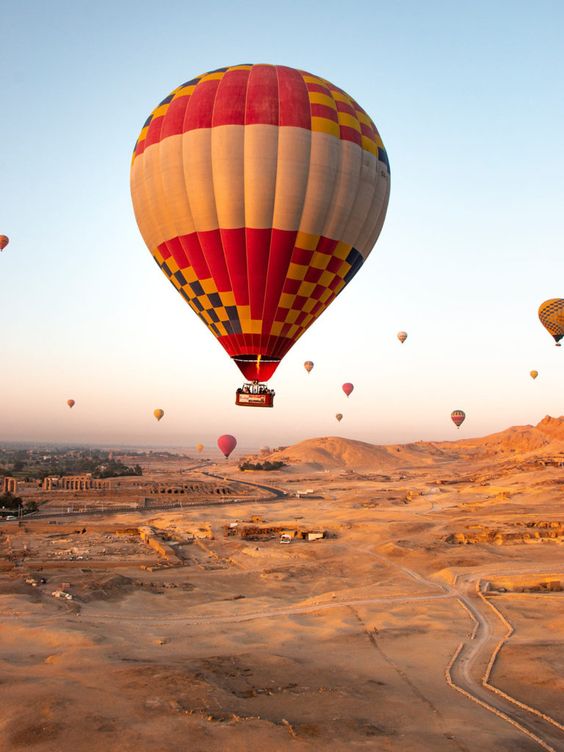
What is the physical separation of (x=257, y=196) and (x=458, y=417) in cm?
9015

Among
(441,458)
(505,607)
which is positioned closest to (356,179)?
(505,607)

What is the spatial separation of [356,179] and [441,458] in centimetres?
16995

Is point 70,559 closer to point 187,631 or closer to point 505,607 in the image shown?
point 187,631

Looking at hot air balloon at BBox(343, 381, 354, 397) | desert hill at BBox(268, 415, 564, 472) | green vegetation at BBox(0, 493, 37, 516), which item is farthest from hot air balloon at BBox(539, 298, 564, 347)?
desert hill at BBox(268, 415, 564, 472)

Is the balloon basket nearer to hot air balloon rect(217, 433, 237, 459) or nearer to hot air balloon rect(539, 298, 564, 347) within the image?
hot air balloon rect(539, 298, 564, 347)

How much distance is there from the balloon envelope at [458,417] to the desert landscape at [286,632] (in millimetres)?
47599

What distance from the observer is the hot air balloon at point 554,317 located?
6575 cm

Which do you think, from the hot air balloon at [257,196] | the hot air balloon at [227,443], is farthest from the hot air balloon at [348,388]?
the hot air balloon at [257,196]

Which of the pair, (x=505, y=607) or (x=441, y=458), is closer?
(x=505, y=607)

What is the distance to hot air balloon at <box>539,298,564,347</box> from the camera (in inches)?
2589

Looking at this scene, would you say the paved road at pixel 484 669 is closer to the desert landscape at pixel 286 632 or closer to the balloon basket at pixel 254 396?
the desert landscape at pixel 286 632

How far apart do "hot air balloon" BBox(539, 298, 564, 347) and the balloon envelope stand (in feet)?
144

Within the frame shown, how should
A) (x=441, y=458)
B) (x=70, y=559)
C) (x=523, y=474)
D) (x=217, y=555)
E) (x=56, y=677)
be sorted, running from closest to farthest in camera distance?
(x=56, y=677)
(x=70, y=559)
(x=217, y=555)
(x=523, y=474)
(x=441, y=458)

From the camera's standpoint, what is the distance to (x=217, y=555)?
4484 cm
